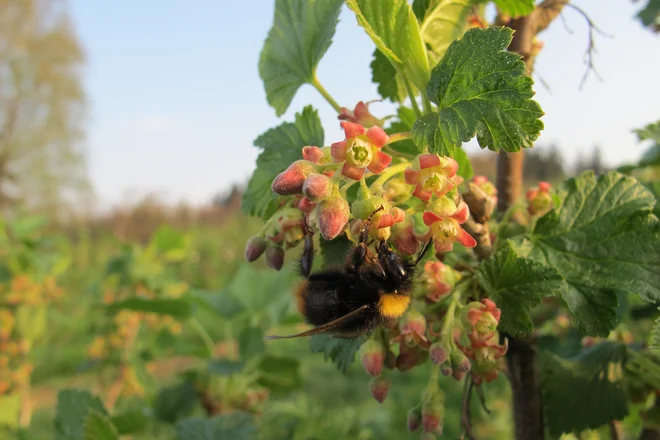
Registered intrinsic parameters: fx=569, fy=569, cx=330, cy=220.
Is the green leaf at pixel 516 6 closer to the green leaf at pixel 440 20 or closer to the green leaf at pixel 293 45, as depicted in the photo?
the green leaf at pixel 440 20

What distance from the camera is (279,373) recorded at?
191cm

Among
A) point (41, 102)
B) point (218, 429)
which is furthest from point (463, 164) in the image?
point (41, 102)

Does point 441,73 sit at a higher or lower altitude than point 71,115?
lower

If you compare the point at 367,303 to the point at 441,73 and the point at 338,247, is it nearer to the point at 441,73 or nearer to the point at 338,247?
the point at 338,247

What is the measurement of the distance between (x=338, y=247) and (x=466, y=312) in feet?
0.74

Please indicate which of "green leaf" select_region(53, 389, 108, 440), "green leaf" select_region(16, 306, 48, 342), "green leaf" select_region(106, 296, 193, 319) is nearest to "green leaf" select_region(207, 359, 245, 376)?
"green leaf" select_region(106, 296, 193, 319)

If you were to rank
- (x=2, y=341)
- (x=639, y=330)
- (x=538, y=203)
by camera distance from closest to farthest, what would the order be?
1. (x=538, y=203)
2. (x=639, y=330)
3. (x=2, y=341)

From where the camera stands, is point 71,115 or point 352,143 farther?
point 71,115

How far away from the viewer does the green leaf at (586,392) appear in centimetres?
113

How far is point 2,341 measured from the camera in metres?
3.07

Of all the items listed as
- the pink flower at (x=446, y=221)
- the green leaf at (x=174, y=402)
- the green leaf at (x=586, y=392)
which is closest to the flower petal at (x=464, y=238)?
the pink flower at (x=446, y=221)

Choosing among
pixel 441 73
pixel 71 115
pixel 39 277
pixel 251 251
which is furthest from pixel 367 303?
pixel 71 115

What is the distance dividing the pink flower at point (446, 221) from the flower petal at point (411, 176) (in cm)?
4

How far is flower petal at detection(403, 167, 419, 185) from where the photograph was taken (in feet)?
2.47
